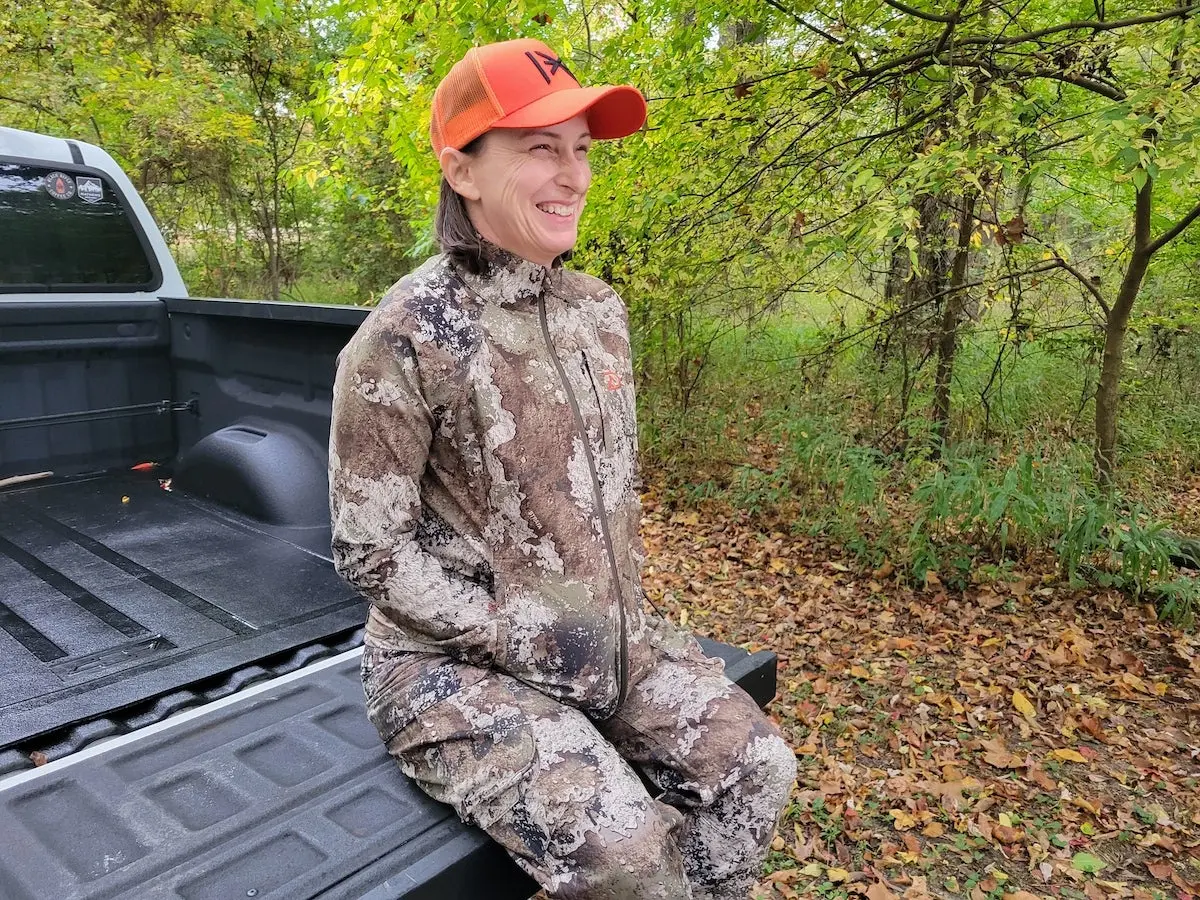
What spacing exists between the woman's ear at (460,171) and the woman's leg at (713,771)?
42.8 inches

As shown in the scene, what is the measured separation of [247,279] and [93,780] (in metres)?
12.6

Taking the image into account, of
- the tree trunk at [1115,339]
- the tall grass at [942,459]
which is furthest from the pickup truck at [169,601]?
the tree trunk at [1115,339]

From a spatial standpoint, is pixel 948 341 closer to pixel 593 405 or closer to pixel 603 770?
pixel 593 405

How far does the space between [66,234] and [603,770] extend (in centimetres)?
384

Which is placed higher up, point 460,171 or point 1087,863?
point 460,171

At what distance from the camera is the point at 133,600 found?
2.85 meters

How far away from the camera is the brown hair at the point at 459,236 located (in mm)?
1795

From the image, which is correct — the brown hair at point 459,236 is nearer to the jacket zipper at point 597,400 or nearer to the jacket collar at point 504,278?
the jacket collar at point 504,278

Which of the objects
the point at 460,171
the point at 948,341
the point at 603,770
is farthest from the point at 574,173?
the point at 948,341

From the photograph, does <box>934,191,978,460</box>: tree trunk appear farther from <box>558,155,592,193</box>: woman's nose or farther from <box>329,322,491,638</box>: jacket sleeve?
<box>329,322,491,638</box>: jacket sleeve

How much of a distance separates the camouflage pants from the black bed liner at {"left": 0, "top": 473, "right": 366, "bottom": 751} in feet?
2.74

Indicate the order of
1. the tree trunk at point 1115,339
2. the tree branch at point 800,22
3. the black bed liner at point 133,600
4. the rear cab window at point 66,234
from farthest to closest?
the tree trunk at point 1115,339 → the tree branch at point 800,22 → the rear cab window at point 66,234 → the black bed liner at point 133,600

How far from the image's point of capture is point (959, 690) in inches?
163

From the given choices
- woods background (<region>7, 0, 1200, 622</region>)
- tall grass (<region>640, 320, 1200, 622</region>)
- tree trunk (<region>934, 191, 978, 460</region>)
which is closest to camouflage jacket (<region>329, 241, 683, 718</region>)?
woods background (<region>7, 0, 1200, 622</region>)
